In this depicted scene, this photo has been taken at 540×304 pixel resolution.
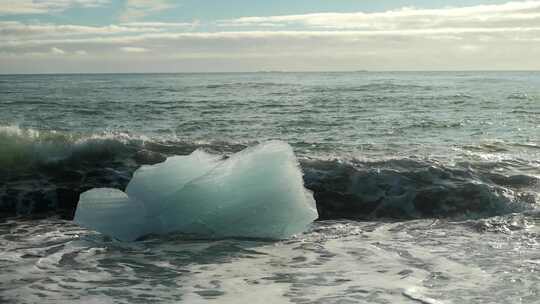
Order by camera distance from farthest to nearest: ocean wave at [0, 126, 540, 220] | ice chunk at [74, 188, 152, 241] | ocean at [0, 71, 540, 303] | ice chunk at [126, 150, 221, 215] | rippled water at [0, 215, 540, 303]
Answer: ocean wave at [0, 126, 540, 220], ice chunk at [126, 150, 221, 215], ice chunk at [74, 188, 152, 241], ocean at [0, 71, 540, 303], rippled water at [0, 215, 540, 303]

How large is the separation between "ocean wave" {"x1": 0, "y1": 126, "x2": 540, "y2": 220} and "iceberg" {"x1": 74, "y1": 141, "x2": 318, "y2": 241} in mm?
1588

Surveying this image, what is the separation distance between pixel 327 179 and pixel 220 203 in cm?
335

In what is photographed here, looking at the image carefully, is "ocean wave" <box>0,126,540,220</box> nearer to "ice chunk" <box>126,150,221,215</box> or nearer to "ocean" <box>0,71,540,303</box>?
"ocean" <box>0,71,540,303</box>

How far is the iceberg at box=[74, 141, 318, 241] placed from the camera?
6.33m

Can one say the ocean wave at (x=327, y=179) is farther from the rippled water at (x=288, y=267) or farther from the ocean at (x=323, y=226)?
the rippled water at (x=288, y=267)

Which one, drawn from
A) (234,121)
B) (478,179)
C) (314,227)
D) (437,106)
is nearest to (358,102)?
(437,106)

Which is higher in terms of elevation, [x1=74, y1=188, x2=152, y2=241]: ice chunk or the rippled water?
[x1=74, y1=188, x2=152, y2=241]: ice chunk

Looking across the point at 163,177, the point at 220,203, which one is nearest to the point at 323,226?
the point at 220,203

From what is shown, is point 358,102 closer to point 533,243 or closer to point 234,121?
point 234,121

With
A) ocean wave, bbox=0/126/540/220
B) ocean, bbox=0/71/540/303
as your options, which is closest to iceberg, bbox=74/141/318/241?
ocean, bbox=0/71/540/303

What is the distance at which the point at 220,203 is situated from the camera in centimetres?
651

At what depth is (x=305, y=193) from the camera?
6.47m

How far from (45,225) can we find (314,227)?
3.22 metres

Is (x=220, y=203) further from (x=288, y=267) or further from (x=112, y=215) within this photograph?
(x=288, y=267)
